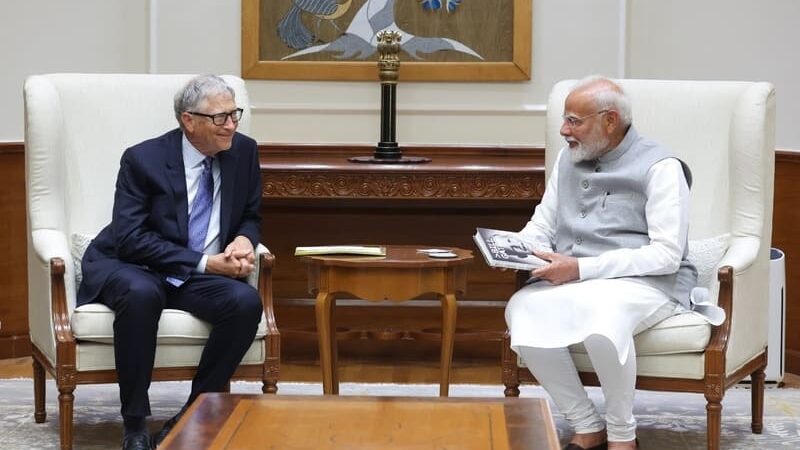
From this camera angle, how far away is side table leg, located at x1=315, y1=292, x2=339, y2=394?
4832 mm

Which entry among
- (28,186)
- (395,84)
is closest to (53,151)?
(28,186)

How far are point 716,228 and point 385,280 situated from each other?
1.30 m

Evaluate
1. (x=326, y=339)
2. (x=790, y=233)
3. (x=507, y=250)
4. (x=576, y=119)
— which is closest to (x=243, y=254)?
(x=326, y=339)

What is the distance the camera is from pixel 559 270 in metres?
4.50

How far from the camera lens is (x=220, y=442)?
11.0ft

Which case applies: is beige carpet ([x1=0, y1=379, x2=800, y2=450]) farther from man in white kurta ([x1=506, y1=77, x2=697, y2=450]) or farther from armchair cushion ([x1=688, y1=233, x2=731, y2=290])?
armchair cushion ([x1=688, y1=233, x2=731, y2=290])

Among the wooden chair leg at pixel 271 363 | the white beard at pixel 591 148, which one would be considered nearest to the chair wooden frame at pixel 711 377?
the white beard at pixel 591 148

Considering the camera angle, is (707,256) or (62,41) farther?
(62,41)

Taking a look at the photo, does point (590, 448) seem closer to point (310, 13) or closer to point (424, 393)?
point (424, 393)

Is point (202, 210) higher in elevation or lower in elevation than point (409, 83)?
lower

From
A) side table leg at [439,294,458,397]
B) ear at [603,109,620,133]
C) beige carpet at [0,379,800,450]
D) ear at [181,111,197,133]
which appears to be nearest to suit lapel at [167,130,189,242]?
ear at [181,111,197,133]

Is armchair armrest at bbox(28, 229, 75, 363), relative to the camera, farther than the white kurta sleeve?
Yes

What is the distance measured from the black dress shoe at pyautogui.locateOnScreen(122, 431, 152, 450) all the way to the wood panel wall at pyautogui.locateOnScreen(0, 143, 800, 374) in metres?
1.85

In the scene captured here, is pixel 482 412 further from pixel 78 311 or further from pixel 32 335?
pixel 32 335
